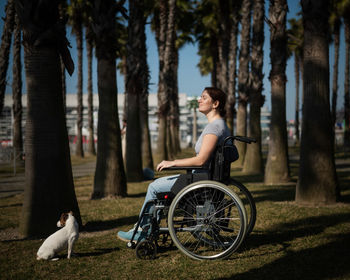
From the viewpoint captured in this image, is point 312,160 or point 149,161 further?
point 149,161

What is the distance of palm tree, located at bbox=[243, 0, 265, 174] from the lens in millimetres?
13906

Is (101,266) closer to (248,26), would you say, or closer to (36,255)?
(36,255)

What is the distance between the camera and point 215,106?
13.3 ft

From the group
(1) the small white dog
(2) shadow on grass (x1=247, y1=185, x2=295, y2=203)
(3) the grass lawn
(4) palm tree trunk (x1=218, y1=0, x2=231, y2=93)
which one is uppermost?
(4) palm tree trunk (x1=218, y1=0, x2=231, y2=93)

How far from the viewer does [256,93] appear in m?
14.1

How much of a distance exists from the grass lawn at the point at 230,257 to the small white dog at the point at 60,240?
0.10 meters

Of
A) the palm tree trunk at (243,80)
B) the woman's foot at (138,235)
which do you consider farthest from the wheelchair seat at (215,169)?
the palm tree trunk at (243,80)

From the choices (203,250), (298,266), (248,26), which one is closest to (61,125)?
A: (203,250)

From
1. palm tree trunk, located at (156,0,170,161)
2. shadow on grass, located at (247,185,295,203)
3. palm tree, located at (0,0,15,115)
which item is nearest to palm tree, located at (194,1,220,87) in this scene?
palm tree trunk, located at (156,0,170,161)

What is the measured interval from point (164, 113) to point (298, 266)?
50.3ft

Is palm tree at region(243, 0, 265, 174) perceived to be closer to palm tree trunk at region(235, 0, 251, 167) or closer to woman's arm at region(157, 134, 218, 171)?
palm tree trunk at region(235, 0, 251, 167)

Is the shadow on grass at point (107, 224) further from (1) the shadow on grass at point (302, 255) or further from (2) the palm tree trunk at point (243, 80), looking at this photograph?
(2) the palm tree trunk at point (243, 80)

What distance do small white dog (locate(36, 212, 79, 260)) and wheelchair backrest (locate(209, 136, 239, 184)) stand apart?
165 centimetres

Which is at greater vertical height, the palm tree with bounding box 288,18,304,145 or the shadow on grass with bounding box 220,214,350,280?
the palm tree with bounding box 288,18,304,145
